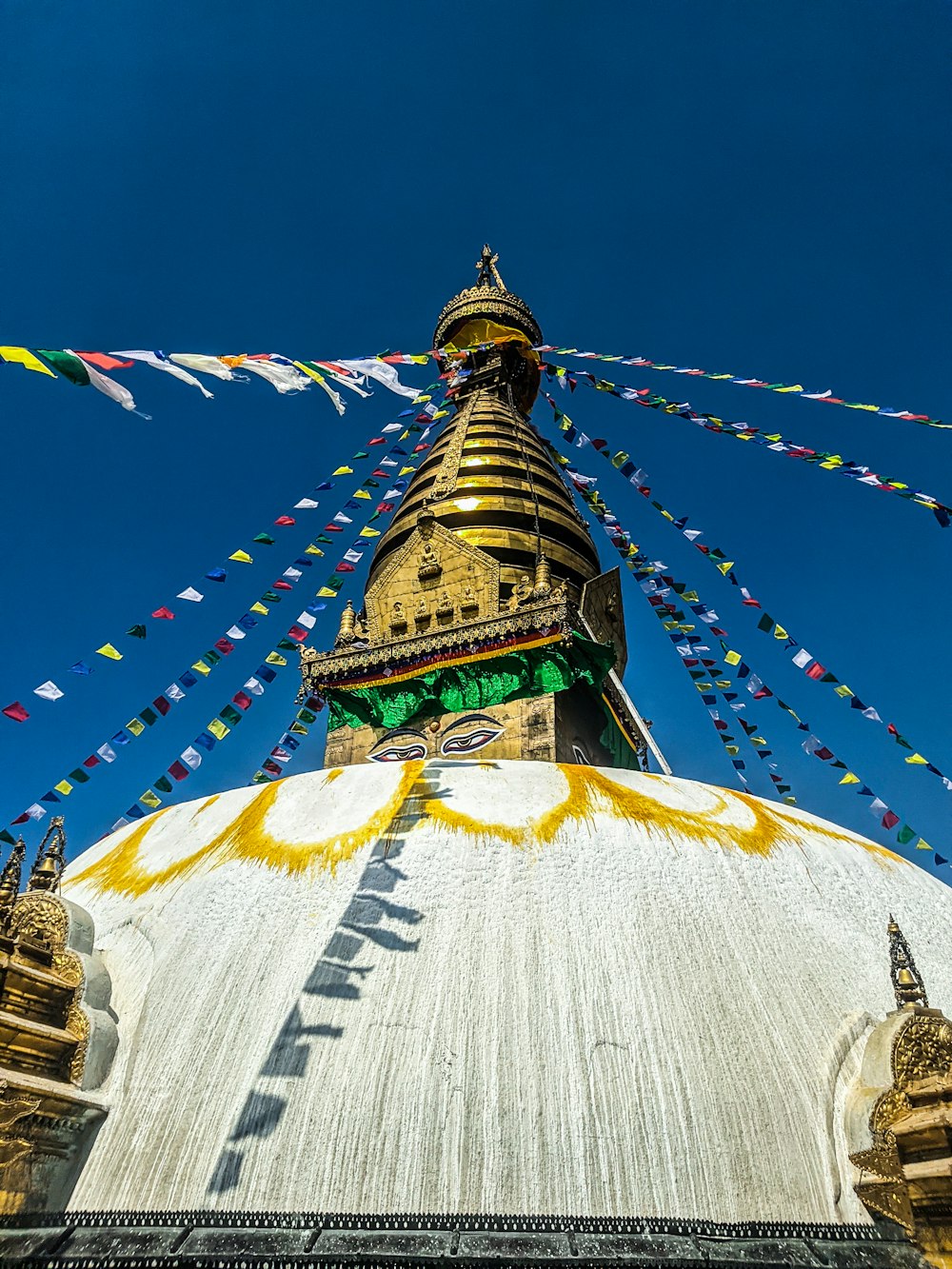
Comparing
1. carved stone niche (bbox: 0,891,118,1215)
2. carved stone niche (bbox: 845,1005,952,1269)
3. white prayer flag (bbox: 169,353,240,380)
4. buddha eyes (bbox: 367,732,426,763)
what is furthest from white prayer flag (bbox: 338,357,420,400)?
carved stone niche (bbox: 845,1005,952,1269)

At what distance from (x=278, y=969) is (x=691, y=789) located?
3.17m

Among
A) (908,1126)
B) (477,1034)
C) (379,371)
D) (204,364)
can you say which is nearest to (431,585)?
(379,371)

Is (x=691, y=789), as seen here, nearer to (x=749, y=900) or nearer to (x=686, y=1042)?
(x=749, y=900)

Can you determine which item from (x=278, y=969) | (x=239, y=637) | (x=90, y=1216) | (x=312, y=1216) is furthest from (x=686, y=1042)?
(x=239, y=637)

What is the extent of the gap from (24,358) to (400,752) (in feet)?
20.6

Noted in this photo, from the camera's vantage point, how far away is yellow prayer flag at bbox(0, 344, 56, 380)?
3742 mm

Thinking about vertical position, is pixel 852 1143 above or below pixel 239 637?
below

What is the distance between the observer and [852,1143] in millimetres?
3309

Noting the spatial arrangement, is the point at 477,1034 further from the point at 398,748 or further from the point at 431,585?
the point at 431,585

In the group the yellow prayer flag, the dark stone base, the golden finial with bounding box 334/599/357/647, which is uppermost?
the golden finial with bounding box 334/599/357/647

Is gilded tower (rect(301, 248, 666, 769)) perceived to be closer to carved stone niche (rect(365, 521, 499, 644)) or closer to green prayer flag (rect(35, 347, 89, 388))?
carved stone niche (rect(365, 521, 499, 644))

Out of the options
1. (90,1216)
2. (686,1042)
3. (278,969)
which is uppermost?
(278,969)

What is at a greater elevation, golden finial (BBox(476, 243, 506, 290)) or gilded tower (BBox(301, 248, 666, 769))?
golden finial (BBox(476, 243, 506, 290))

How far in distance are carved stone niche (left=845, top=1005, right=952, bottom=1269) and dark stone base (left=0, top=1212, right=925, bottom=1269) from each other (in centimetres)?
12
